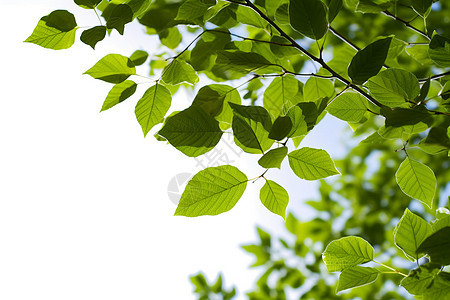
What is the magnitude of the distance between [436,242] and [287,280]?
1.40 m

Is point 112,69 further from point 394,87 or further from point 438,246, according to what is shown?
point 438,246

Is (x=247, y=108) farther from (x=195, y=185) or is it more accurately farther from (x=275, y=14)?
(x=275, y=14)

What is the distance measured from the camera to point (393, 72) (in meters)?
0.58

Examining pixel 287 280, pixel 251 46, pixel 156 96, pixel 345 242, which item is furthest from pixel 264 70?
pixel 287 280

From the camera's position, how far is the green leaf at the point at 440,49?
557 millimetres

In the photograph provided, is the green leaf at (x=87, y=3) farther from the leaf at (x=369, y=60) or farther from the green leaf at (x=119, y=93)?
the leaf at (x=369, y=60)

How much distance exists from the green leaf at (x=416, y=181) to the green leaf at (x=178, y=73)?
43 centimetres

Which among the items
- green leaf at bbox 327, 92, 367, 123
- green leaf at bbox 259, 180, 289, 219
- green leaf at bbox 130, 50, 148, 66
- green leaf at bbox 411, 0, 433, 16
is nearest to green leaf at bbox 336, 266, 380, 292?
green leaf at bbox 259, 180, 289, 219

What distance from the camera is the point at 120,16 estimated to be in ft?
1.96

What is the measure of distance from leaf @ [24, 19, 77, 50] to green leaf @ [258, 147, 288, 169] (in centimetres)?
43

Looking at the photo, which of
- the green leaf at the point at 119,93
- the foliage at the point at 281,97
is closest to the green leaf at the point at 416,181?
the foliage at the point at 281,97

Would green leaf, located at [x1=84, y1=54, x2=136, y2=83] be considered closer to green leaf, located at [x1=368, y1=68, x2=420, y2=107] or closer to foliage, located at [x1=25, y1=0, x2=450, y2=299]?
foliage, located at [x1=25, y1=0, x2=450, y2=299]

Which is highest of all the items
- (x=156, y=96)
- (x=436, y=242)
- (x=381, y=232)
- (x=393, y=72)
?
(x=156, y=96)

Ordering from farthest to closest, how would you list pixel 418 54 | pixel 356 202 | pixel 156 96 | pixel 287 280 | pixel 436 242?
pixel 356 202
pixel 287 280
pixel 418 54
pixel 156 96
pixel 436 242
